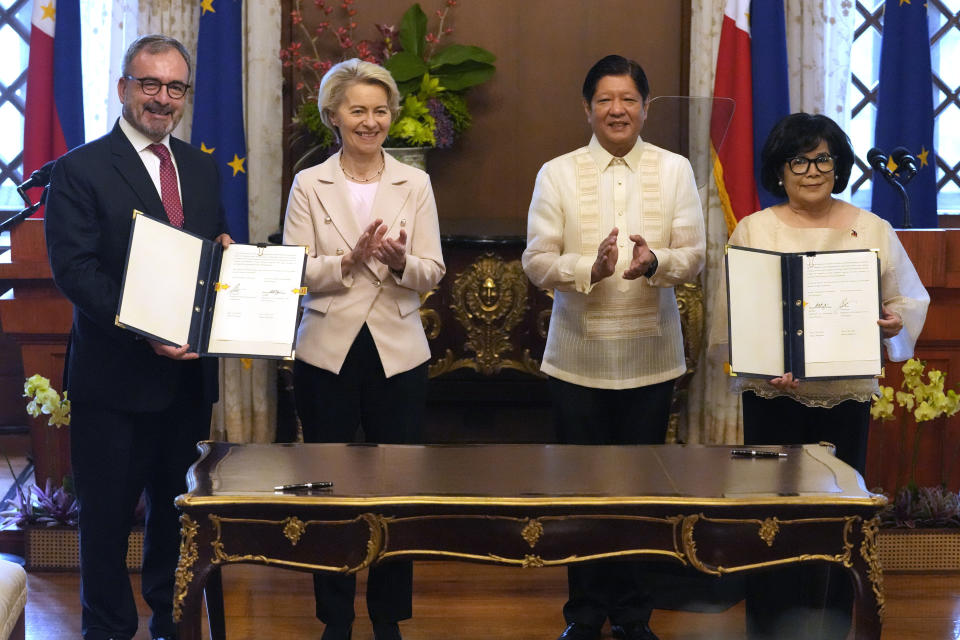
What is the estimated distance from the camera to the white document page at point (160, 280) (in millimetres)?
2299

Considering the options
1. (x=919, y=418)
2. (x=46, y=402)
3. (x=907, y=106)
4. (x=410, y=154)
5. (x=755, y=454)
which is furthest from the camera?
(x=907, y=106)

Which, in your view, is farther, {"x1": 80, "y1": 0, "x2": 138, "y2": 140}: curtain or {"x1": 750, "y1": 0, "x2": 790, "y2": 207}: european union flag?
{"x1": 80, "y1": 0, "x2": 138, "y2": 140}: curtain

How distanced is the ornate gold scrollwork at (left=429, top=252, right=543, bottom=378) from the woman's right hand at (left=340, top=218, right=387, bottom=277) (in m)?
1.36

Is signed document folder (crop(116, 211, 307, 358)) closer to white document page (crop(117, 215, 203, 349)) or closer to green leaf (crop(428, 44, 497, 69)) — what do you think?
white document page (crop(117, 215, 203, 349))

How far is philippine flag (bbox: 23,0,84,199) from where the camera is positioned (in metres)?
4.11

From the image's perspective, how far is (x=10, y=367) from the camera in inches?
189

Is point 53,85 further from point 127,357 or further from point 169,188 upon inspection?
point 127,357

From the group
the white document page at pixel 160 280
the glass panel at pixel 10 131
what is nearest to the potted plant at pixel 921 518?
the white document page at pixel 160 280

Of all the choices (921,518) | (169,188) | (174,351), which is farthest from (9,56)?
(921,518)

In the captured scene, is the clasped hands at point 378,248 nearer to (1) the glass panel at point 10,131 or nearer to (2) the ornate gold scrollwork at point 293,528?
(2) the ornate gold scrollwork at point 293,528

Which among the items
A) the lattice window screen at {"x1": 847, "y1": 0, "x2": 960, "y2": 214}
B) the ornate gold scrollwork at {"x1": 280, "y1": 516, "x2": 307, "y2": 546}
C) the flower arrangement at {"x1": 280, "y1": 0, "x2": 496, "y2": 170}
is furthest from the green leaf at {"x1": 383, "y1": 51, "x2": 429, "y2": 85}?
the ornate gold scrollwork at {"x1": 280, "y1": 516, "x2": 307, "y2": 546}

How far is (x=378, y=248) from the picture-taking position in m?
2.48

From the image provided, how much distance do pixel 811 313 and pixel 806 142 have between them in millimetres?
388

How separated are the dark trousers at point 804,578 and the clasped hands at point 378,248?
88 cm
